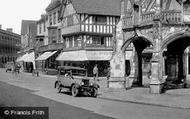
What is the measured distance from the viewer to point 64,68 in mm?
19188

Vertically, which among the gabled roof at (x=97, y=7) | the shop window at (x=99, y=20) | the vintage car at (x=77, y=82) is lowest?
the vintage car at (x=77, y=82)

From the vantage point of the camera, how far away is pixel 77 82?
1794 cm

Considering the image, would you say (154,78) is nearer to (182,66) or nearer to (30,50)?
(182,66)

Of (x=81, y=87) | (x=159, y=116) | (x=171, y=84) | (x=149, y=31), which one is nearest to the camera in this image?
(x=159, y=116)

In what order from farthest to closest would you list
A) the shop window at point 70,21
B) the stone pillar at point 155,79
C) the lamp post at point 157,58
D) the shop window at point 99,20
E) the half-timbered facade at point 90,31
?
the shop window at point 70,21 < the shop window at point 99,20 < the half-timbered facade at point 90,31 < the lamp post at point 157,58 < the stone pillar at point 155,79

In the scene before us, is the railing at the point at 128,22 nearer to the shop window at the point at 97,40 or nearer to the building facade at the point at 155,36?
the building facade at the point at 155,36

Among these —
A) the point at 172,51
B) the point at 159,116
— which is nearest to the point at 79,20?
the point at 172,51

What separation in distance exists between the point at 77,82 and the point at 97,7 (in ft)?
81.2

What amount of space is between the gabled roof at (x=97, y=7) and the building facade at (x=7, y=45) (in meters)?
63.4

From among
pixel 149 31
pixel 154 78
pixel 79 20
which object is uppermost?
pixel 79 20

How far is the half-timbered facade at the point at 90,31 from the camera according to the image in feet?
127

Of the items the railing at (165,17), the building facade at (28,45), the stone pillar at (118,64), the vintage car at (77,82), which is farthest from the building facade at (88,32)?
the railing at (165,17)

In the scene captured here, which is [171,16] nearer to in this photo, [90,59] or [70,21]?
[90,59]

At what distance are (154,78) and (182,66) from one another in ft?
16.6
